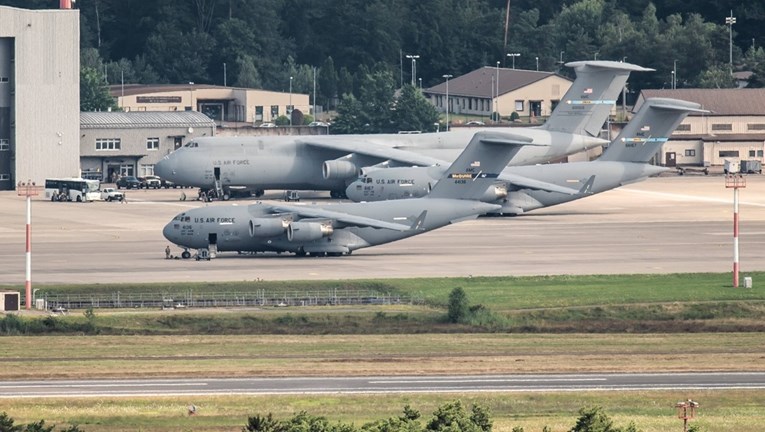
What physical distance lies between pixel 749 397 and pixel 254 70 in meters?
148

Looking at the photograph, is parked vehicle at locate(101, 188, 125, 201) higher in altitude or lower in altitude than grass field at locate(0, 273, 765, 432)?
higher

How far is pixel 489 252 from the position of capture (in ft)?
261

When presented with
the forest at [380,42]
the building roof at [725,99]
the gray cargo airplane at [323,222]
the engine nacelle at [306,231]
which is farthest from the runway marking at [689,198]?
the forest at [380,42]

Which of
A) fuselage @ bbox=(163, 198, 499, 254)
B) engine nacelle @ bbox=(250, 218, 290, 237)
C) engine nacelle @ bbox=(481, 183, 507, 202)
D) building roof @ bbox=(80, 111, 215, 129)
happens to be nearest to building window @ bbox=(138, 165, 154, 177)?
building roof @ bbox=(80, 111, 215, 129)

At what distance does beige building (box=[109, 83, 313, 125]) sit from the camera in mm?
163375

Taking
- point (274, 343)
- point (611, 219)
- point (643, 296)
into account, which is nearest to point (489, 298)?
point (643, 296)

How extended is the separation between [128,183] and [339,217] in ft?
158

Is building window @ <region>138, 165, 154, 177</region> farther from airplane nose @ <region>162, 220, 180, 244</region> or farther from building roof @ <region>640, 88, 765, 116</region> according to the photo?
airplane nose @ <region>162, 220, 180, 244</region>

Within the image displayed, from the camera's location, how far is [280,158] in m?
108

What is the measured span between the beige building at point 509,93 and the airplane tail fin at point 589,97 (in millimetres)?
48955

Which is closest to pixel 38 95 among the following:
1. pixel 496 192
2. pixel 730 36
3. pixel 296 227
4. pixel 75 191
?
pixel 75 191

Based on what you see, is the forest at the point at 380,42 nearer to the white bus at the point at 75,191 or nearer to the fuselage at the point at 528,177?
the white bus at the point at 75,191

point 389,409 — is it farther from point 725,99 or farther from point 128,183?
point 725,99

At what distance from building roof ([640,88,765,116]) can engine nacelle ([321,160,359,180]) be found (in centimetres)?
4138
